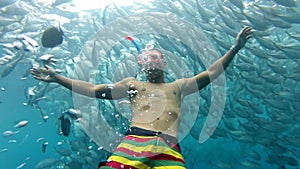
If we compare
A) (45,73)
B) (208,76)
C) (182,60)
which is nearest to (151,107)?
(208,76)

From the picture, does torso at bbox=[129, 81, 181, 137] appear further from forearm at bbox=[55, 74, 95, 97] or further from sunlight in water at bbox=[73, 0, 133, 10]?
sunlight in water at bbox=[73, 0, 133, 10]

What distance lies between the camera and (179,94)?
485 centimetres

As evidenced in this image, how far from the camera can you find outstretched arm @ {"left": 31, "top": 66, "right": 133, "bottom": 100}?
495 centimetres

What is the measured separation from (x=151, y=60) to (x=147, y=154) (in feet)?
4.33

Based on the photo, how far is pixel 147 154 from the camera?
3988 millimetres

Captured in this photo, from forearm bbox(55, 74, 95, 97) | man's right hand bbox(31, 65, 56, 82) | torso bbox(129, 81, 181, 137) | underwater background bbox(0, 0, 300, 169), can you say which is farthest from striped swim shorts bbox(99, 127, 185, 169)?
underwater background bbox(0, 0, 300, 169)

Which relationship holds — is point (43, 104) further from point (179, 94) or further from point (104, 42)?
A: point (179, 94)

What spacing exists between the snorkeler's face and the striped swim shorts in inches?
38.2

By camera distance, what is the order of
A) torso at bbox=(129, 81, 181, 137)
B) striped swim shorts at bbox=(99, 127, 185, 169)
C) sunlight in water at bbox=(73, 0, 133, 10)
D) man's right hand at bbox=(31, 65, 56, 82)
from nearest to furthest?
striped swim shorts at bbox=(99, 127, 185, 169) < torso at bbox=(129, 81, 181, 137) < man's right hand at bbox=(31, 65, 56, 82) < sunlight in water at bbox=(73, 0, 133, 10)

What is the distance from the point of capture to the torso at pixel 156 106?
446 centimetres

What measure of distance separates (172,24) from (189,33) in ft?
2.23

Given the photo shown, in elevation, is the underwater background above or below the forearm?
below

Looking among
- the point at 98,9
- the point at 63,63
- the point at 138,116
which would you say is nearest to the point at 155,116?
the point at 138,116

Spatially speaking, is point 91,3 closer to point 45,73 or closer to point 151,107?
point 45,73
